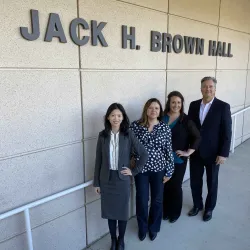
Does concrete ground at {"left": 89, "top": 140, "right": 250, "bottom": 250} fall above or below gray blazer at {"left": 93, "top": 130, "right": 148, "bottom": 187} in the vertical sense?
below

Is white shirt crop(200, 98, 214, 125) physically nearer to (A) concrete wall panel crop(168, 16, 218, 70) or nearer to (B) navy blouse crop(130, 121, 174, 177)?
(B) navy blouse crop(130, 121, 174, 177)

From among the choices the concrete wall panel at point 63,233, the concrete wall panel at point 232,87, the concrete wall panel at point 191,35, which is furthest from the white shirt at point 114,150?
the concrete wall panel at point 232,87

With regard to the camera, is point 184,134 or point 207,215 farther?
point 207,215

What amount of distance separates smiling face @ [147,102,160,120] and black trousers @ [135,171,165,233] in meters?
0.57

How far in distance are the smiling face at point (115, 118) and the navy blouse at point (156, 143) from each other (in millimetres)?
316

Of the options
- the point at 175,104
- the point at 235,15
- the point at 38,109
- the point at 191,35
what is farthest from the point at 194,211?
the point at 235,15

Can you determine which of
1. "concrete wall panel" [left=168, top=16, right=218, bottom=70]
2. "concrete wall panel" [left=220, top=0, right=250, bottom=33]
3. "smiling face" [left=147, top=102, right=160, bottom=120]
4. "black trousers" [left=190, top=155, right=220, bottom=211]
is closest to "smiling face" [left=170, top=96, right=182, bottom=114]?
"smiling face" [left=147, top=102, right=160, bottom=120]

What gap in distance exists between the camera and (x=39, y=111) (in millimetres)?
2031

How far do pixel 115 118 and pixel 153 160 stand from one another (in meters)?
0.60

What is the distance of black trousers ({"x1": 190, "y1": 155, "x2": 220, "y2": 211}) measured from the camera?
2877 mm

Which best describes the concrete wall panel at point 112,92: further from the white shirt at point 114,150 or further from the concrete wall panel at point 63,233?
the concrete wall panel at point 63,233

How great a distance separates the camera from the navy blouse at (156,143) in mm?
2416

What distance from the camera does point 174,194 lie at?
2889mm

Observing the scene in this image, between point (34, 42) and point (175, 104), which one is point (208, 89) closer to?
point (175, 104)
